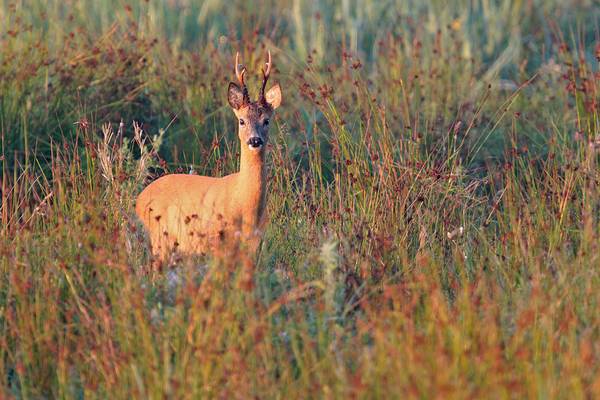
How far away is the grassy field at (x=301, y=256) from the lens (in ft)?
12.8

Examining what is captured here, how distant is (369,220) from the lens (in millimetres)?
5812

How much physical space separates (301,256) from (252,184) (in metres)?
0.69

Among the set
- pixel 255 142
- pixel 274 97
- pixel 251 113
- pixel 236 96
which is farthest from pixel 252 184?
pixel 274 97

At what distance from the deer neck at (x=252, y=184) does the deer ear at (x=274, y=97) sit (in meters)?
0.45

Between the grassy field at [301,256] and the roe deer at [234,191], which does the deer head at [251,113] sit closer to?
the roe deer at [234,191]

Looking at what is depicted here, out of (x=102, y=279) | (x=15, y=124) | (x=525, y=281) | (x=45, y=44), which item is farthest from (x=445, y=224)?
(x=45, y=44)

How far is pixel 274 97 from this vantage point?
6.35m

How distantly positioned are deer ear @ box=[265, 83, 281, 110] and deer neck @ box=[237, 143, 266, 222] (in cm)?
45

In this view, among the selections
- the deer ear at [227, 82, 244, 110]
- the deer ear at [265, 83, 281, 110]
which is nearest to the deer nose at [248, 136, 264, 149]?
the deer ear at [227, 82, 244, 110]

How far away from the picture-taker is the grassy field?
392 centimetres

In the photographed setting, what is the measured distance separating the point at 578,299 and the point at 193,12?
789 centimetres

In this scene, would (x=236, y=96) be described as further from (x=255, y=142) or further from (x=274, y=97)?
(x=255, y=142)

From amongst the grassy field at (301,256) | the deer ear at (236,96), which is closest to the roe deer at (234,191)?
the deer ear at (236,96)

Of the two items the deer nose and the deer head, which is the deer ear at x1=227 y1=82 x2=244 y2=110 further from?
the deer nose
